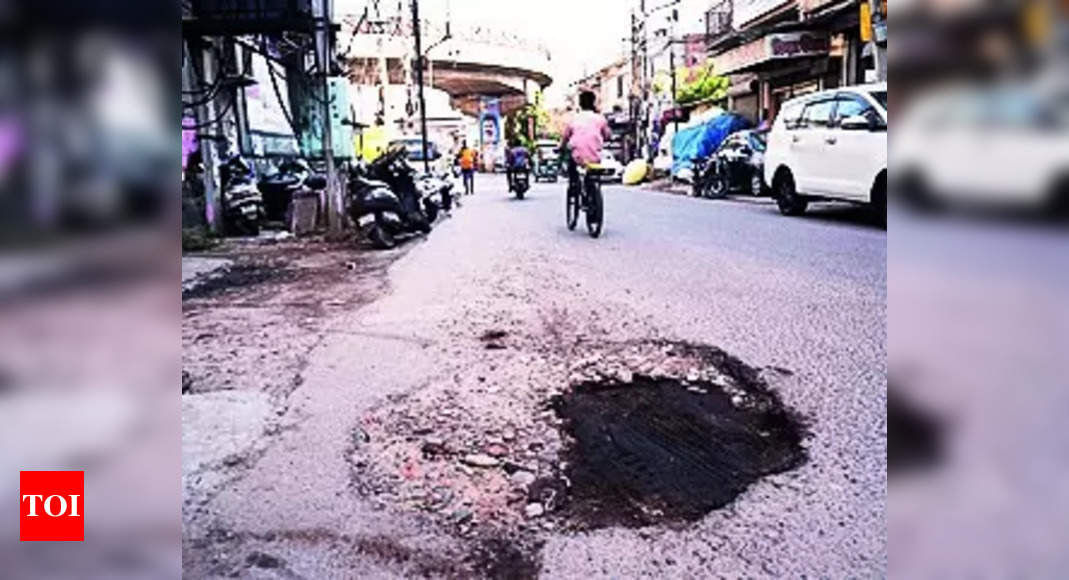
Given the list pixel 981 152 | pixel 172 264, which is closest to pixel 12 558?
pixel 172 264

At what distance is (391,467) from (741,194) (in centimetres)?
1425

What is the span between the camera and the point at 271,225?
11.6 m

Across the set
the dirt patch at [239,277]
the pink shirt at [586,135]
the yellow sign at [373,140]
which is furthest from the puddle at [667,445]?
A: the yellow sign at [373,140]

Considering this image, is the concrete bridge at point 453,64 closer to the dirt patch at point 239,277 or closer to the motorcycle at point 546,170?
the motorcycle at point 546,170

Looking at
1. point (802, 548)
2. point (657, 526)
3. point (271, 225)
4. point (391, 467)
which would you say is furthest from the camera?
point (271, 225)

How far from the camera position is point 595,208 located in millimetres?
8375

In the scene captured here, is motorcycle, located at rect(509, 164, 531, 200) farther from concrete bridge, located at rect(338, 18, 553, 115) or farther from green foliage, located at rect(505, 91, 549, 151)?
green foliage, located at rect(505, 91, 549, 151)

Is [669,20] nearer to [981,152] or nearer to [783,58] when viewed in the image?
[783,58]

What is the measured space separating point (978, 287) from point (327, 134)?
387 inches

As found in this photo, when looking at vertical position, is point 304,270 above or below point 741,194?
below

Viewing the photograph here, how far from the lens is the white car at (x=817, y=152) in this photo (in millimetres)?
8359

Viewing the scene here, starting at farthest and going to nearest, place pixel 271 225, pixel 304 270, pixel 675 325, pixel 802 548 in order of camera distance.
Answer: pixel 271 225, pixel 304 270, pixel 675 325, pixel 802 548

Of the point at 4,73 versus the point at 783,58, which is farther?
the point at 783,58

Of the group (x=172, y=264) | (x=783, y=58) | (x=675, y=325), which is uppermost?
(x=783, y=58)
